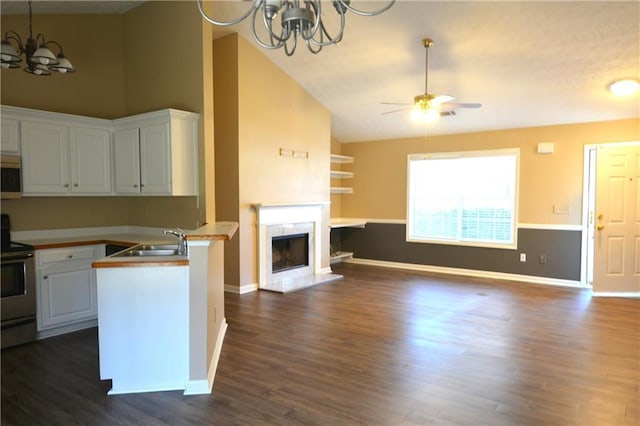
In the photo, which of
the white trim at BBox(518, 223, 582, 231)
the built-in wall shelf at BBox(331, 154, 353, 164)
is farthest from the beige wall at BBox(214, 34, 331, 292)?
the white trim at BBox(518, 223, 582, 231)

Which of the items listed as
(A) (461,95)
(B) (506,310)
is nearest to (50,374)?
(B) (506,310)

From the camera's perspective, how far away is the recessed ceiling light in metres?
4.70

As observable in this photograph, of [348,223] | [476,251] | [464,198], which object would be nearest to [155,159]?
[348,223]

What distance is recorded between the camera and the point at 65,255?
3.87 metres

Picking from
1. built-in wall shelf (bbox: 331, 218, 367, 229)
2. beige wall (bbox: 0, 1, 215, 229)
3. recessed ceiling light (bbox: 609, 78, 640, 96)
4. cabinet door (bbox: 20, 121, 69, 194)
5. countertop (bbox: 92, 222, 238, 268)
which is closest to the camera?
countertop (bbox: 92, 222, 238, 268)

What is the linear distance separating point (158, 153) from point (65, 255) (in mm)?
1307

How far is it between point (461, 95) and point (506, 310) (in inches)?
115

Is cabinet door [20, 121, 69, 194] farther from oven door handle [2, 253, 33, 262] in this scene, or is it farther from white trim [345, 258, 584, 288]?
white trim [345, 258, 584, 288]

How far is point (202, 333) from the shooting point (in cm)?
277

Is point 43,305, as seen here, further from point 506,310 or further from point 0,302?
point 506,310

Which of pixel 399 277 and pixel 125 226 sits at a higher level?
pixel 125 226

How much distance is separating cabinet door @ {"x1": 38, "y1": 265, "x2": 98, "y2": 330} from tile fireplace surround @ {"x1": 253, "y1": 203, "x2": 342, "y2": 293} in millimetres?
2254

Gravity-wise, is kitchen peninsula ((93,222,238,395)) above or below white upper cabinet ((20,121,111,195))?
below

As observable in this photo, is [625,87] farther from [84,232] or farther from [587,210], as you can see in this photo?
[84,232]
